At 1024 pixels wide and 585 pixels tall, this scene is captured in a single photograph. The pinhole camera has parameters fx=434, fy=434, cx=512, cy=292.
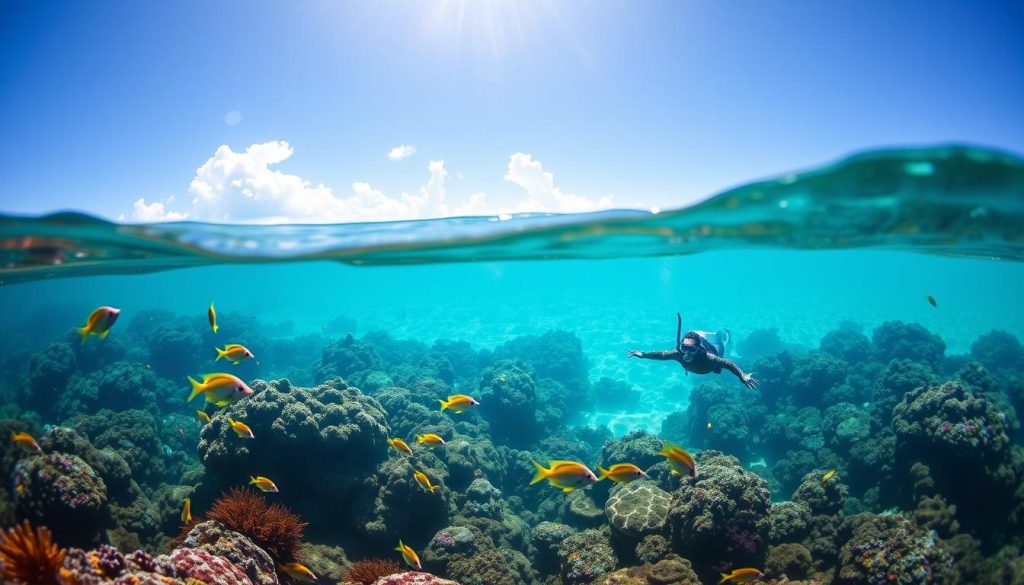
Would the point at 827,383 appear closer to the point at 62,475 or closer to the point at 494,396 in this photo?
the point at 494,396

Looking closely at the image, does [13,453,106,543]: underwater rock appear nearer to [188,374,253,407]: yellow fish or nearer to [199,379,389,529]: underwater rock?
[199,379,389,529]: underwater rock

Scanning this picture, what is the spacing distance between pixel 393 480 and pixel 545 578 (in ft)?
12.3

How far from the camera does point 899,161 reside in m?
7.54

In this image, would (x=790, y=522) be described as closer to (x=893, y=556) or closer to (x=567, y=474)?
(x=893, y=556)

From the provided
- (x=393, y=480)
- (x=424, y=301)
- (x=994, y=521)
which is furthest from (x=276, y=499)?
(x=424, y=301)

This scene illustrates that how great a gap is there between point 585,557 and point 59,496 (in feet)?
27.8

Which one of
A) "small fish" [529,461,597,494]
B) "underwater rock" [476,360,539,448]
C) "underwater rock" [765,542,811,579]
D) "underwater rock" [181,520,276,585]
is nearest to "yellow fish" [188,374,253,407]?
"underwater rock" [181,520,276,585]

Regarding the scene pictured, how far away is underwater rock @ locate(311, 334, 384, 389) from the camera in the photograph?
2206cm

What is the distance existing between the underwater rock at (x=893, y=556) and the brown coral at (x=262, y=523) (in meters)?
8.61

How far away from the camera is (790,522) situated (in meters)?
8.09

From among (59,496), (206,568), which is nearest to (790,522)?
(206,568)

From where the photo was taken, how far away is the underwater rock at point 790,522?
8.01m

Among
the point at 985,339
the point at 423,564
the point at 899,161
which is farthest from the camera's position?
the point at 985,339

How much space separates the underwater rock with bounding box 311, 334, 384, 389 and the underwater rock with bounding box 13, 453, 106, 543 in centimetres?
1437
